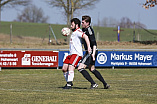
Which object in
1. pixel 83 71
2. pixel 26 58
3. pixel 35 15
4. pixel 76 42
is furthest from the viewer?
pixel 35 15

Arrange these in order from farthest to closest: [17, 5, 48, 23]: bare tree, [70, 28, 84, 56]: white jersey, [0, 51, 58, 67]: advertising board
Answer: [17, 5, 48, 23]: bare tree
[0, 51, 58, 67]: advertising board
[70, 28, 84, 56]: white jersey

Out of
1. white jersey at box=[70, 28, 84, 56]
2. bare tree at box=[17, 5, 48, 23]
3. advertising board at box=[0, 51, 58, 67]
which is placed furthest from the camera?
bare tree at box=[17, 5, 48, 23]

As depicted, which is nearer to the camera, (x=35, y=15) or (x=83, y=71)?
(x=83, y=71)

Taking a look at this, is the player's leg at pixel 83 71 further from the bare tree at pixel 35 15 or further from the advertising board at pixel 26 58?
the bare tree at pixel 35 15

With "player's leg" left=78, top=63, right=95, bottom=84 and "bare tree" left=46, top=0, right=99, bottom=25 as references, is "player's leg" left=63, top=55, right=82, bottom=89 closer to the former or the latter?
"player's leg" left=78, top=63, right=95, bottom=84

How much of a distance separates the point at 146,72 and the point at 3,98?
12206 mm

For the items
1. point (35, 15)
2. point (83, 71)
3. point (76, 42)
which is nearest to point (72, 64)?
point (83, 71)

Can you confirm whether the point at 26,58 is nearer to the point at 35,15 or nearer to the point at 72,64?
the point at 72,64

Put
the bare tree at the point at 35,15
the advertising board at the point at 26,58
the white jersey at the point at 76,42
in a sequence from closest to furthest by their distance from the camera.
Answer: the white jersey at the point at 76,42
the advertising board at the point at 26,58
the bare tree at the point at 35,15

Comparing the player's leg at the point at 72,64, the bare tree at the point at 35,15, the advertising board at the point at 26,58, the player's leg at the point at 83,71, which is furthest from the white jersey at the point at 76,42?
the bare tree at the point at 35,15

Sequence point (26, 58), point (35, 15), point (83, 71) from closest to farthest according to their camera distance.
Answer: point (83, 71) → point (26, 58) → point (35, 15)

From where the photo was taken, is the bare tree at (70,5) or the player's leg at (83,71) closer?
the player's leg at (83,71)

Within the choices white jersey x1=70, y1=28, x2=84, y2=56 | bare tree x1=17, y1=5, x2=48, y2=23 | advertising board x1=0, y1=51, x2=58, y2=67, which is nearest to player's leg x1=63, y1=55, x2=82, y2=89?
white jersey x1=70, y1=28, x2=84, y2=56

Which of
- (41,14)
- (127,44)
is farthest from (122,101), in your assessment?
(41,14)
